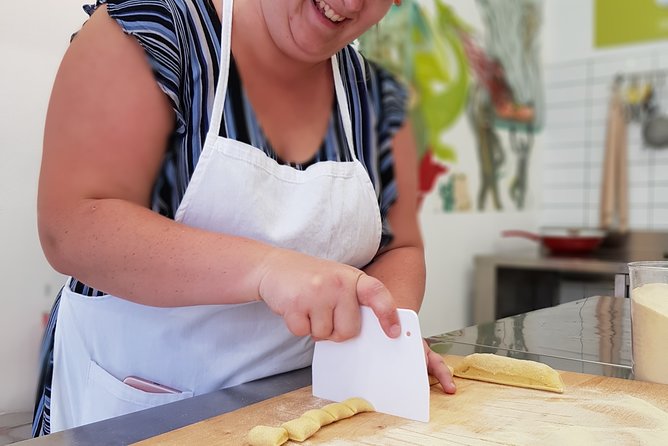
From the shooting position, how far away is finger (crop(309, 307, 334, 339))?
636 millimetres

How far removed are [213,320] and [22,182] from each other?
1.55ft

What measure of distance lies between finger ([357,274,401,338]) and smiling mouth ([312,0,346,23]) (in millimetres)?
294

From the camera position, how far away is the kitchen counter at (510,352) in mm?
620

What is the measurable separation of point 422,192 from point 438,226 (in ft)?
0.47

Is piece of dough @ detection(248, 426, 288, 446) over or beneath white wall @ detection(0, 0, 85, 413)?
beneath

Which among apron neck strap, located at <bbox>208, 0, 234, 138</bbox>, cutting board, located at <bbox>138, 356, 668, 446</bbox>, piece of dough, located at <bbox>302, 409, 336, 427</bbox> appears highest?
apron neck strap, located at <bbox>208, 0, 234, 138</bbox>

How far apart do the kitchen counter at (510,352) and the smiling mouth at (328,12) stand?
401mm

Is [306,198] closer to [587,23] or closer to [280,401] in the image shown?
[280,401]

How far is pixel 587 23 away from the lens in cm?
272

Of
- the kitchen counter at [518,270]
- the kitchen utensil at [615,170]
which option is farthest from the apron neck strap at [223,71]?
the kitchen utensil at [615,170]

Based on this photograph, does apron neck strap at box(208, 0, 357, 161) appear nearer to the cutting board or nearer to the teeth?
the teeth

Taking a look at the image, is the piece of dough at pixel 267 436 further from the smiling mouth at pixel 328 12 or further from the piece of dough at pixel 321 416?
the smiling mouth at pixel 328 12

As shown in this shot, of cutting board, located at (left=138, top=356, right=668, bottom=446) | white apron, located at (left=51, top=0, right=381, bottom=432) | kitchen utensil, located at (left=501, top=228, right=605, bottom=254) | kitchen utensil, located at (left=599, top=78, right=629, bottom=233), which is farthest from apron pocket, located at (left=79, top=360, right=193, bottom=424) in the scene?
kitchen utensil, located at (left=599, top=78, right=629, bottom=233)

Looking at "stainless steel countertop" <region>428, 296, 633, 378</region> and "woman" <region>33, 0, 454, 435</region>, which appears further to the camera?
"stainless steel countertop" <region>428, 296, 633, 378</region>
